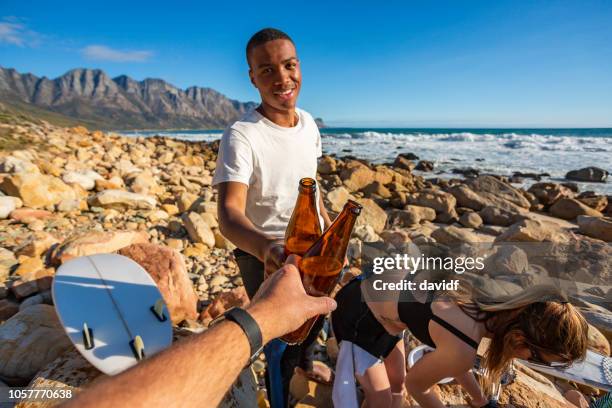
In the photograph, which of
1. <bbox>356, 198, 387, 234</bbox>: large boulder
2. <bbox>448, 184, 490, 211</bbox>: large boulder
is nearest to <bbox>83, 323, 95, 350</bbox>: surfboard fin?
<bbox>356, 198, 387, 234</bbox>: large boulder

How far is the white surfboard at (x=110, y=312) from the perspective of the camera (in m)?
1.63

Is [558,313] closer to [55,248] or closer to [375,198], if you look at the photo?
[55,248]

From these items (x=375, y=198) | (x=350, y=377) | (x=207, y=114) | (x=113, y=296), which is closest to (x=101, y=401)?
(x=113, y=296)

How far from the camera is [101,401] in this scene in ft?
2.57

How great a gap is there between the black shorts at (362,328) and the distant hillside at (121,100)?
107052mm

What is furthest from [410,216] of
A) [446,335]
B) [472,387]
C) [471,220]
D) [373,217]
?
[446,335]

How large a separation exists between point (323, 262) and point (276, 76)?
1188 mm

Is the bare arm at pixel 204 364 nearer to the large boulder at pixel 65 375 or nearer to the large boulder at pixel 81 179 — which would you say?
the large boulder at pixel 65 375

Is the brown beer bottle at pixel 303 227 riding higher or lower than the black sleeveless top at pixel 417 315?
higher

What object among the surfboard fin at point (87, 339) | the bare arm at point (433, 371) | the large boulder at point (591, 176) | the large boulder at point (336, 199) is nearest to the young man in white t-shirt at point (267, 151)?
the surfboard fin at point (87, 339)

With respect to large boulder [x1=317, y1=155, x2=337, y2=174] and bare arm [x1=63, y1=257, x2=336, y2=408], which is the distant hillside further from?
bare arm [x1=63, y1=257, x2=336, y2=408]

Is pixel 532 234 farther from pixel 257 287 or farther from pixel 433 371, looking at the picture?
pixel 257 287

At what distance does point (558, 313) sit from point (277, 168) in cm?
188

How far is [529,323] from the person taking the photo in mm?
1885
